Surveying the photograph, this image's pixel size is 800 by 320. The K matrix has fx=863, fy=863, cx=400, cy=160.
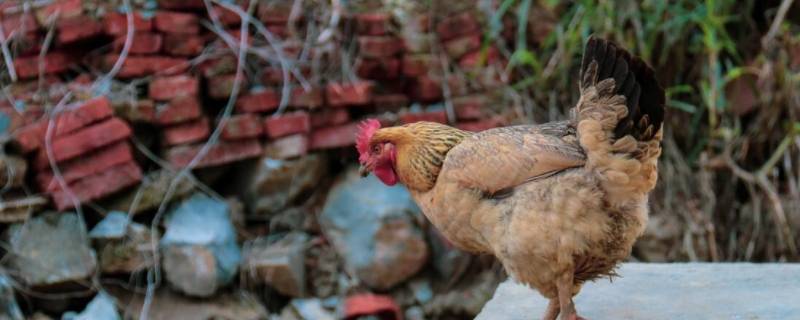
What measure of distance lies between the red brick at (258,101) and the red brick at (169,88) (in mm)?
248

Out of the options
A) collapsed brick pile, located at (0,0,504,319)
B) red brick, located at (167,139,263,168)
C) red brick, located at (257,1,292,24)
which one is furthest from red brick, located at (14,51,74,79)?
red brick, located at (257,1,292,24)

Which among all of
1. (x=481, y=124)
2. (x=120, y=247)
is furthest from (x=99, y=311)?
(x=481, y=124)

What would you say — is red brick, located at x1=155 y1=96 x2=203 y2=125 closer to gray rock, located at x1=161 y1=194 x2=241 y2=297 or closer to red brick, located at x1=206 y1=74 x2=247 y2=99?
red brick, located at x1=206 y1=74 x2=247 y2=99

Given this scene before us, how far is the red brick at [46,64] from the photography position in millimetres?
3670

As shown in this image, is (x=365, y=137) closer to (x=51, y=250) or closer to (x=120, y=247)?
(x=120, y=247)

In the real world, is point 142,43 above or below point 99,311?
above

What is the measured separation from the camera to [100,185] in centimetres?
363

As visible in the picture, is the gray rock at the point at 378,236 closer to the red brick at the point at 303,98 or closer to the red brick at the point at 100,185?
the red brick at the point at 303,98

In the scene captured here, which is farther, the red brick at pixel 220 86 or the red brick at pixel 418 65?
the red brick at pixel 418 65

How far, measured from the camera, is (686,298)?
266 centimetres

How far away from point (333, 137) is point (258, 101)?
382 mm

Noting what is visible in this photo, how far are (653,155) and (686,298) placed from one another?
0.68 metres

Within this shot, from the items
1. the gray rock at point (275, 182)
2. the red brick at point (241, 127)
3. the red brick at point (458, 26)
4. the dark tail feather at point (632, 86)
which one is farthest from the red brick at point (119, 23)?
the dark tail feather at point (632, 86)

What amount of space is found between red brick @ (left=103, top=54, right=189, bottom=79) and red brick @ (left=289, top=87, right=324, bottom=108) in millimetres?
493
